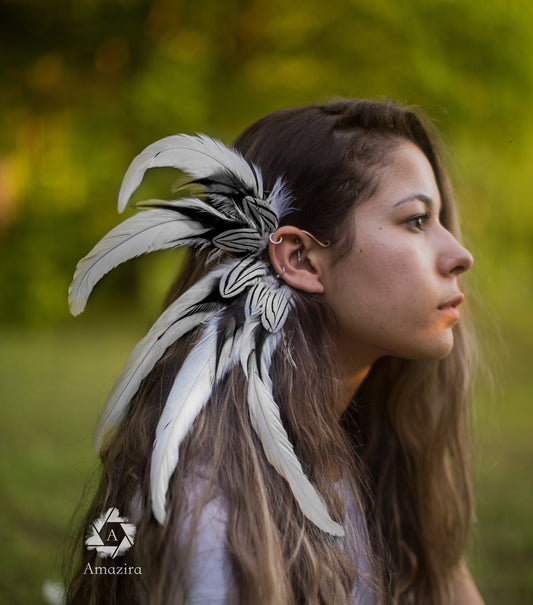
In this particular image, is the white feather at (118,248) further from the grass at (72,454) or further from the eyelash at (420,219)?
the grass at (72,454)

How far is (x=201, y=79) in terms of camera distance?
4090 mm

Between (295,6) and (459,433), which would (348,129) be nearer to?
(459,433)

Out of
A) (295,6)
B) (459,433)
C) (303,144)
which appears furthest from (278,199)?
(295,6)

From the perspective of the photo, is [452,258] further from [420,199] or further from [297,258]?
[297,258]

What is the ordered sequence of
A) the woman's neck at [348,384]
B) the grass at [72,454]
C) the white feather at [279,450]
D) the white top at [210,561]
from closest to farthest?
the white top at [210,561]
the white feather at [279,450]
the woman's neck at [348,384]
the grass at [72,454]

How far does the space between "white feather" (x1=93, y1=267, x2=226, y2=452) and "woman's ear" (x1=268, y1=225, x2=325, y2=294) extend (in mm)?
194

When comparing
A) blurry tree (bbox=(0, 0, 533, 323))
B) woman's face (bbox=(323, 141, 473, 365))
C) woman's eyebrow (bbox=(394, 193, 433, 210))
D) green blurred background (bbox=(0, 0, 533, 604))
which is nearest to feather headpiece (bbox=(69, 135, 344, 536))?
woman's face (bbox=(323, 141, 473, 365))

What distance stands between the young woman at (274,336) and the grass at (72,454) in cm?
59

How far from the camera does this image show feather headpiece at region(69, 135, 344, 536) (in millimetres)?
1341

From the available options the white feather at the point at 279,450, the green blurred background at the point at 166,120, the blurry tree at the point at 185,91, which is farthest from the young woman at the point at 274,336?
the blurry tree at the point at 185,91

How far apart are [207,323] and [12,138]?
3134mm

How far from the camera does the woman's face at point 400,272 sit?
4.66ft

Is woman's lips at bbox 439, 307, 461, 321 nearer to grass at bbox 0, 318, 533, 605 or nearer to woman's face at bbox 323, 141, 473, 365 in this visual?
Answer: woman's face at bbox 323, 141, 473, 365

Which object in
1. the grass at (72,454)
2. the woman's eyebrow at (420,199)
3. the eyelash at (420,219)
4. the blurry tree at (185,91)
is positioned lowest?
the grass at (72,454)
